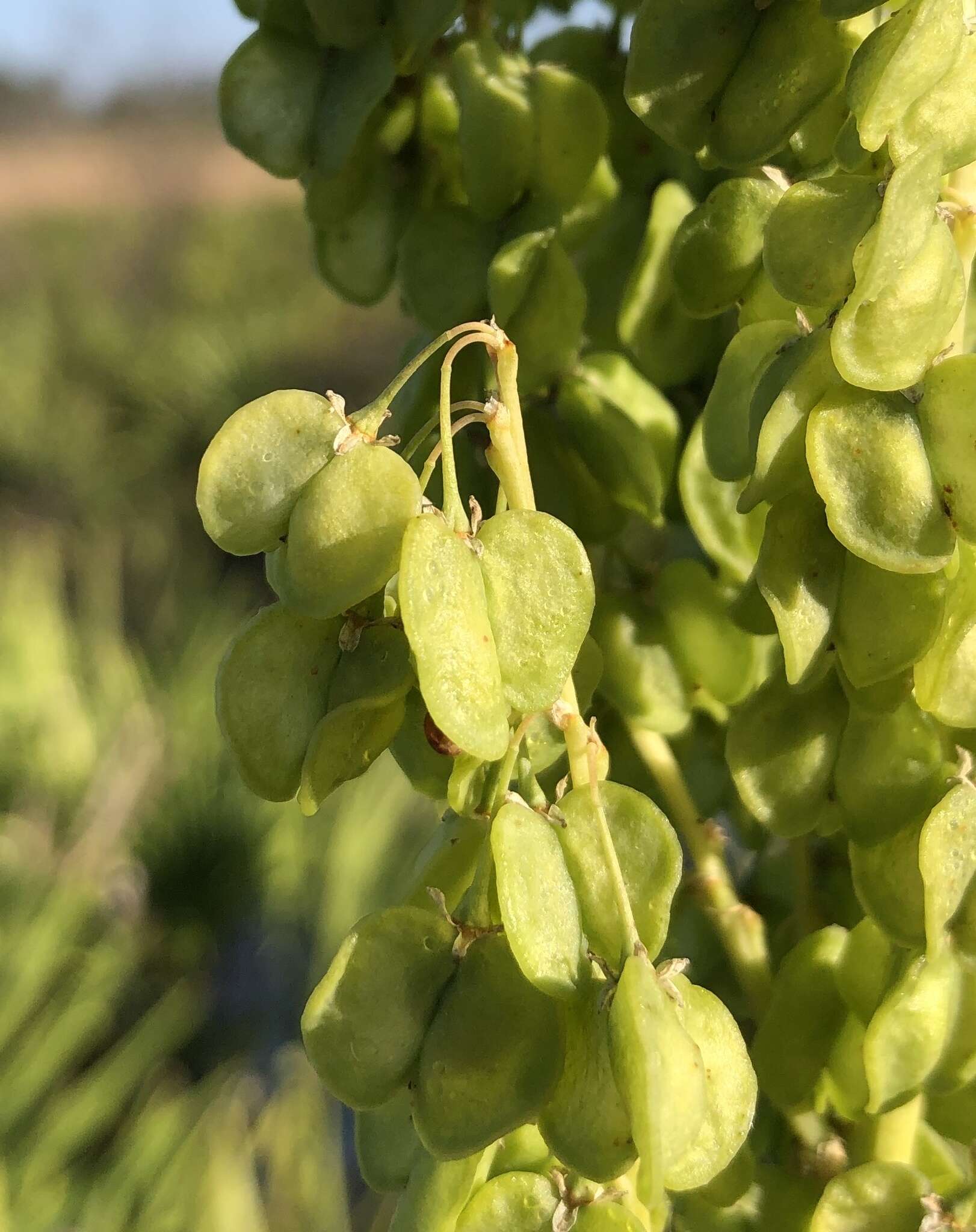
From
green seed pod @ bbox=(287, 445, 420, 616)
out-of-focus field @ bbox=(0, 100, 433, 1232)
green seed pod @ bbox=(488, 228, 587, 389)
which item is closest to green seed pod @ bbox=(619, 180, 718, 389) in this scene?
green seed pod @ bbox=(488, 228, 587, 389)

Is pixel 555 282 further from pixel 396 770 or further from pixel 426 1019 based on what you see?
pixel 396 770

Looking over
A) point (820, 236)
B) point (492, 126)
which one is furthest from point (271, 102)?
point (820, 236)

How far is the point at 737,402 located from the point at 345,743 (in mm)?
107

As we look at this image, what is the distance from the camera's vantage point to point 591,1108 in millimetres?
187

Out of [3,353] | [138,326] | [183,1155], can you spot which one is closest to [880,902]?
[183,1155]

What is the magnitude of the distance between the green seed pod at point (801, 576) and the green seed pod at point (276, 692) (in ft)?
0.26

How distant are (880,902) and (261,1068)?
1448 mm

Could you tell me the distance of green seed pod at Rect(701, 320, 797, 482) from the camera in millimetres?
236

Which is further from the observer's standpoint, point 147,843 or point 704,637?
point 147,843

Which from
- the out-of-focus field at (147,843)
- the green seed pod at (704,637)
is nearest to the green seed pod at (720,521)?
the green seed pod at (704,637)

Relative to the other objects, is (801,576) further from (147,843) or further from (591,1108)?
(147,843)

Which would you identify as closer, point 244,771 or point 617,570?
point 244,771

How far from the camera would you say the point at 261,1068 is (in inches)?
60.3

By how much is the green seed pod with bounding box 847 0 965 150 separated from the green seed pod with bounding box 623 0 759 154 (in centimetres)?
5
